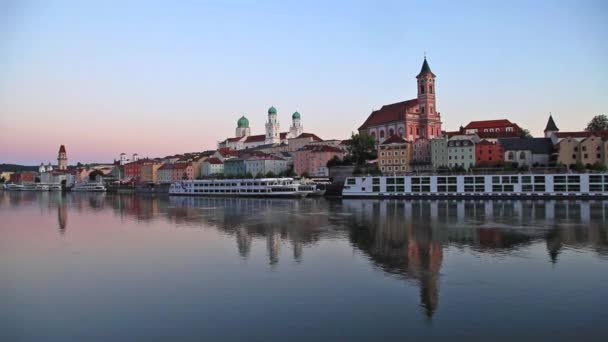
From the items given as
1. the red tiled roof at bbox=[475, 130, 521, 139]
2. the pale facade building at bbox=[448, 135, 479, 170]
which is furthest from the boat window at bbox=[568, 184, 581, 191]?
the red tiled roof at bbox=[475, 130, 521, 139]

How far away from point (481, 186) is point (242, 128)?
73.7 m

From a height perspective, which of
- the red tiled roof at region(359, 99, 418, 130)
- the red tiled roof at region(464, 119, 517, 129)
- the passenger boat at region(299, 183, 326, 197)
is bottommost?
the passenger boat at region(299, 183, 326, 197)

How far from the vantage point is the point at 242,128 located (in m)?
111

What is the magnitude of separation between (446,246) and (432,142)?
38306 mm

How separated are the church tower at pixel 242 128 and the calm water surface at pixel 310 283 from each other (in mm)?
86491

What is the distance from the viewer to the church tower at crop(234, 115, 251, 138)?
364 ft

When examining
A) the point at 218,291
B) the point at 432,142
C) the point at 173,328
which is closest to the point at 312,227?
the point at 218,291

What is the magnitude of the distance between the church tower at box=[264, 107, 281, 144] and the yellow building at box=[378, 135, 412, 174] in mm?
44470

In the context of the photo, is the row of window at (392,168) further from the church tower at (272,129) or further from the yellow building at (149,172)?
the yellow building at (149,172)

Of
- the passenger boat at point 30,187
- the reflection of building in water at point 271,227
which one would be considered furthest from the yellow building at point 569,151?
the passenger boat at point 30,187

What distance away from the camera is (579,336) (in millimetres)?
9219

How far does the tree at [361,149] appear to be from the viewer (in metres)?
59.0

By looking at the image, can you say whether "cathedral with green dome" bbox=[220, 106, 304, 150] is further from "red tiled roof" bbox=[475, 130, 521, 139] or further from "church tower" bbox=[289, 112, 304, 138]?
"red tiled roof" bbox=[475, 130, 521, 139]

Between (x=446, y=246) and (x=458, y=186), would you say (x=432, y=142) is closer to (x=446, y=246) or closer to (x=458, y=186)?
(x=458, y=186)
